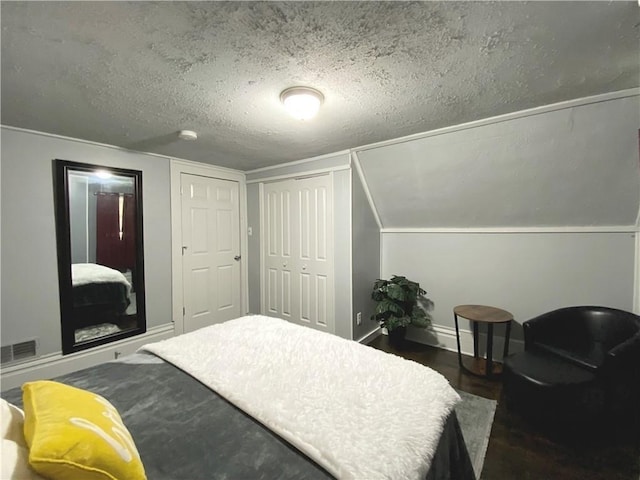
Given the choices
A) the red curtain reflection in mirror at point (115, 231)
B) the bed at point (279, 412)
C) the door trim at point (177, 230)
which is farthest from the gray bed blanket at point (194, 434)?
the door trim at point (177, 230)

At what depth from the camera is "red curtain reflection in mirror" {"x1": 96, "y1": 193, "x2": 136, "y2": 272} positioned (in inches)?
105

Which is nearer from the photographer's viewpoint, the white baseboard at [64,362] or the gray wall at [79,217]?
the white baseboard at [64,362]

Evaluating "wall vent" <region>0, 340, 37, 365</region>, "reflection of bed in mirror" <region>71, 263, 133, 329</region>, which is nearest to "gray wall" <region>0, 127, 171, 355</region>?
"wall vent" <region>0, 340, 37, 365</region>

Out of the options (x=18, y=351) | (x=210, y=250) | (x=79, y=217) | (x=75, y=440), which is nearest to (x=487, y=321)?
(x=75, y=440)

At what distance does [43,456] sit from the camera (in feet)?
2.00

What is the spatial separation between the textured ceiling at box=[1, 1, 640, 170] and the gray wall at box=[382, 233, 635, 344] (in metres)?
1.36

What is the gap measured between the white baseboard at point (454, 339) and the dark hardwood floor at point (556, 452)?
88 cm

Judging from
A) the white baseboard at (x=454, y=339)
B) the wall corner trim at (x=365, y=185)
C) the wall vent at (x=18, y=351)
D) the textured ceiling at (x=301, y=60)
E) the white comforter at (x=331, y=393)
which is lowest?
the white baseboard at (x=454, y=339)

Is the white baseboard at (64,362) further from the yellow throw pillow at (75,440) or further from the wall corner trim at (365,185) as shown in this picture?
the wall corner trim at (365,185)

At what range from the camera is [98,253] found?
2.65 metres

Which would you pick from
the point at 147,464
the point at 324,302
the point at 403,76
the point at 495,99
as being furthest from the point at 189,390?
the point at 495,99

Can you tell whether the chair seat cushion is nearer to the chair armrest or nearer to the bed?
the chair armrest

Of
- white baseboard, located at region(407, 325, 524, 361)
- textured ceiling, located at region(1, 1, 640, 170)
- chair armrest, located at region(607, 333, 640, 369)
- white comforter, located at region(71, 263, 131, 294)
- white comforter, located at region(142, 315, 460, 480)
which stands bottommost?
white baseboard, located at region(407, 325, 524, 361)

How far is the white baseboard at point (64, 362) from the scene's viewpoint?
2.27 metres
